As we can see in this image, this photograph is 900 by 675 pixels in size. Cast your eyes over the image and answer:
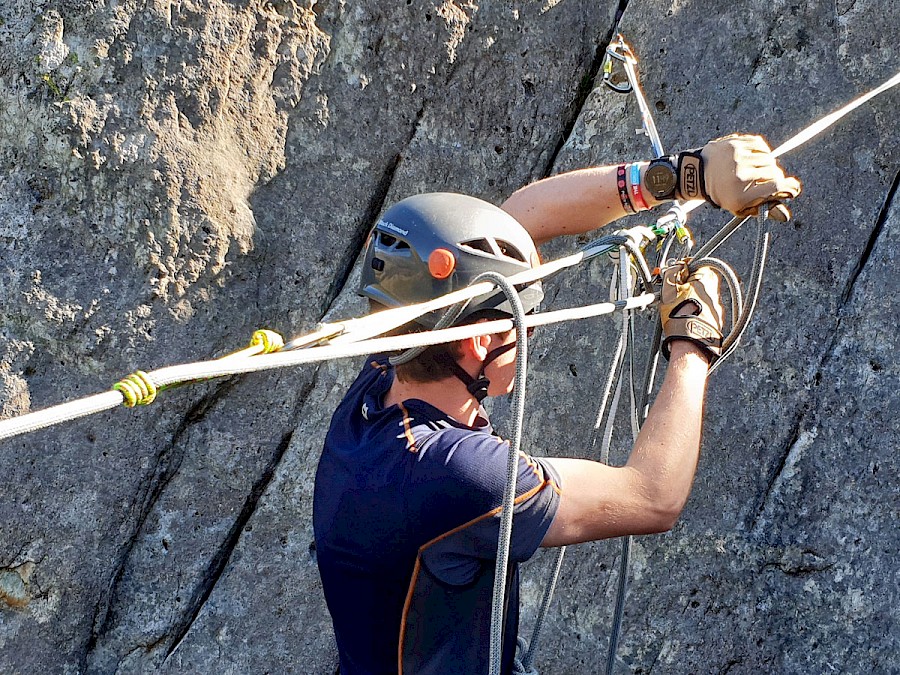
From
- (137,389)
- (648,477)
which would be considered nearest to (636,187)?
(648,477)

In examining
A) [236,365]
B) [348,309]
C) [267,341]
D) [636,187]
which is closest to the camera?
[236,365]

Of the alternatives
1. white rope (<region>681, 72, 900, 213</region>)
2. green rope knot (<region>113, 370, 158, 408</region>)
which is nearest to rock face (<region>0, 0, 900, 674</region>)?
white rope (<region>681, 72, 900, 213</region>)

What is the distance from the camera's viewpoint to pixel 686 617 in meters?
3.15

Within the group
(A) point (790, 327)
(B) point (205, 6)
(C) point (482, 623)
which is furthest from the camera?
(A) point (790, 327)

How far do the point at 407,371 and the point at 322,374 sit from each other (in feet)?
4.31

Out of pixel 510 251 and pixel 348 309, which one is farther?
pixel 348 309

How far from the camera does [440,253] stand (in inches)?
75.0

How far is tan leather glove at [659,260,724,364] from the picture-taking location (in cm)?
202

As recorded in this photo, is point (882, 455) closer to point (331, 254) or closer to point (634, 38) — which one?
point (634, 38)

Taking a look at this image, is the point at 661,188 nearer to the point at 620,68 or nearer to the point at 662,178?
the point at 662,178

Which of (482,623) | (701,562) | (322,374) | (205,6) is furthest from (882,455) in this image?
(205,6)

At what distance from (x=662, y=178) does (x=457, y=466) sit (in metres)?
1.09

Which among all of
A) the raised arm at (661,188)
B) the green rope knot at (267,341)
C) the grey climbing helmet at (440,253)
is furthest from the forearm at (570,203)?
the green rope knot at (267,341)

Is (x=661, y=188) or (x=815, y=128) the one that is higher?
(x=815, y=128)
